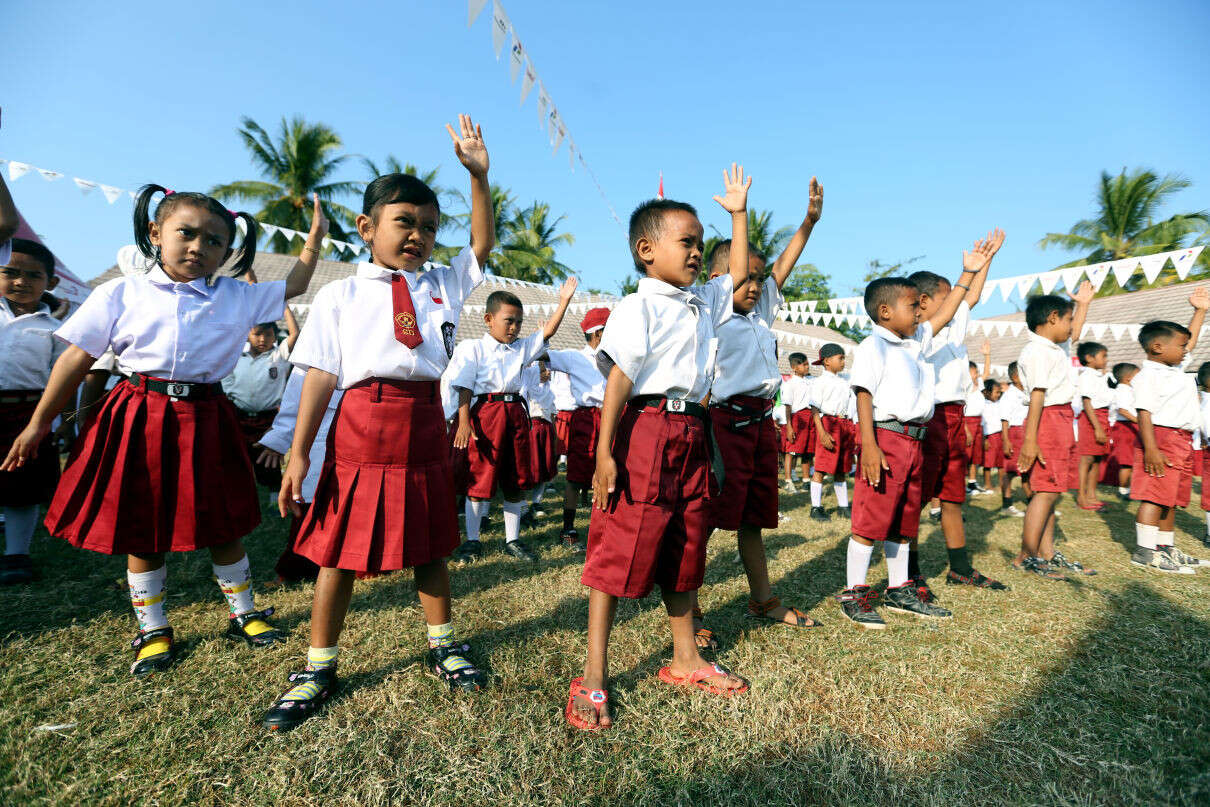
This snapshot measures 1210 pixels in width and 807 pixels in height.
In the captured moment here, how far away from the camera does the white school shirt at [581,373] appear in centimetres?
543

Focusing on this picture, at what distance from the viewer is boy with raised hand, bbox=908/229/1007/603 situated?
3.85m

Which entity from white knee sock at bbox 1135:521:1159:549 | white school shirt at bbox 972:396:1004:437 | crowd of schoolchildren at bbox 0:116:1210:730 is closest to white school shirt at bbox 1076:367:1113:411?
white school shirt at bbox 972:396:1004:437

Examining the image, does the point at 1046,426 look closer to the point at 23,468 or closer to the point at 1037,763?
the point at 1037,763

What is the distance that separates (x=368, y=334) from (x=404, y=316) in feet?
0.52

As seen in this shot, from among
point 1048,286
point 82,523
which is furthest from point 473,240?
point 1048,286

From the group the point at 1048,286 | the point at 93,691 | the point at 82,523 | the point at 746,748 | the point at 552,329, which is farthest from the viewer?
the point at 1048,286

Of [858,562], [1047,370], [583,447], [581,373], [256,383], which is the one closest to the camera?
[858,562]

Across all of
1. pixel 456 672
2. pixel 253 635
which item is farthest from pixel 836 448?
pixel 253 635

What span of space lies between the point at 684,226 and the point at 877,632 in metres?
2.53

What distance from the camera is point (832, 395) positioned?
7.40m

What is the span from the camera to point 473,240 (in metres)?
2.34

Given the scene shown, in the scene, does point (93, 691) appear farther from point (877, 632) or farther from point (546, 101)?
point (546, 101)

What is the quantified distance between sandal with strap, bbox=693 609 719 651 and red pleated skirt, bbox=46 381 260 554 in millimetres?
2439

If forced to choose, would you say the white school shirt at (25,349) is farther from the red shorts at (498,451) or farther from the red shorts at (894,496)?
the red shorts at (894,496)
